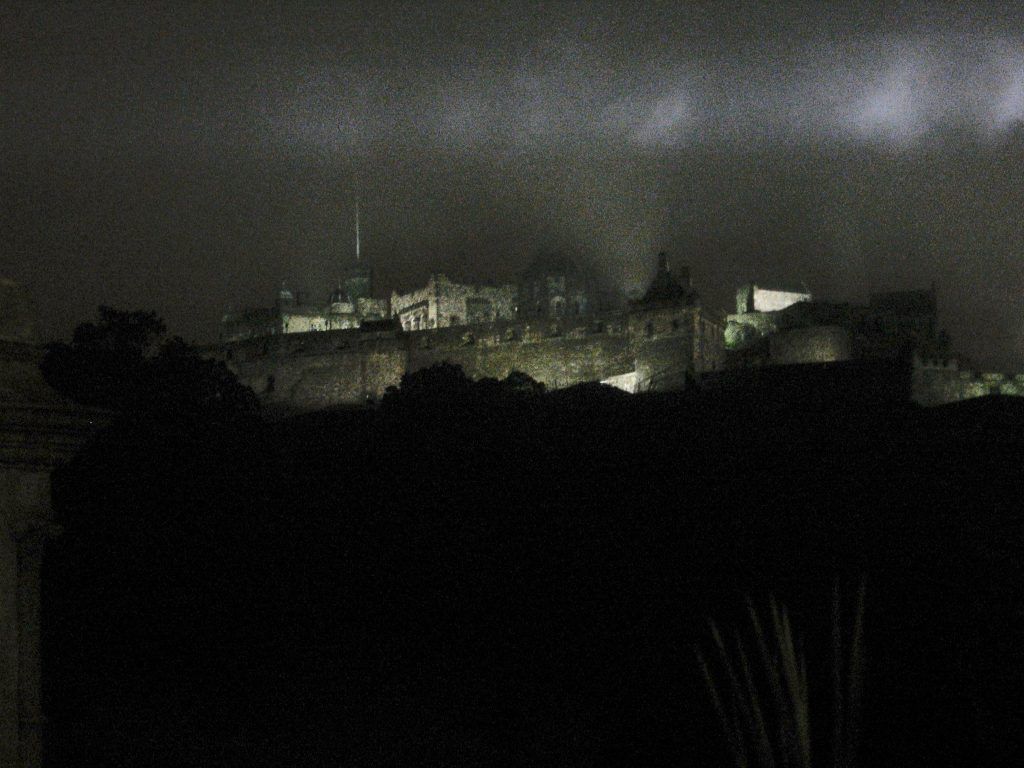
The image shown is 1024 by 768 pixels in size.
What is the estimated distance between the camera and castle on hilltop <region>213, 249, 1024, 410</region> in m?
50.4

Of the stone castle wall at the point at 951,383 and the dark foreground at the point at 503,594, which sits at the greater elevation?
the stone castle wall at the point at 951,383

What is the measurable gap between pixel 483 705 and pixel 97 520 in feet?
35.4

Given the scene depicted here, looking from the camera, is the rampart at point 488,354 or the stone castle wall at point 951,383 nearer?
the stone castle wall at point 951,383

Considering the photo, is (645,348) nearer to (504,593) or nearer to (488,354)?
(488,354)

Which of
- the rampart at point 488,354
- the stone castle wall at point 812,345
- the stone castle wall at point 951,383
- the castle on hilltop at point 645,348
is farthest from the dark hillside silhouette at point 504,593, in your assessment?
the rampart at point 488,354

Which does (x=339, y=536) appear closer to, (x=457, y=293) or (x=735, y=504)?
(x=735, y=504)

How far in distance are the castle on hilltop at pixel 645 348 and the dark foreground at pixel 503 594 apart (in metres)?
15.5

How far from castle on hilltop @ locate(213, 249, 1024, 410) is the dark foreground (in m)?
15.5

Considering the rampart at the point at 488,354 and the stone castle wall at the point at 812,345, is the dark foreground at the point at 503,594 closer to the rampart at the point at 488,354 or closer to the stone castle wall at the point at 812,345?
the stone castle wall at the point at 812,345

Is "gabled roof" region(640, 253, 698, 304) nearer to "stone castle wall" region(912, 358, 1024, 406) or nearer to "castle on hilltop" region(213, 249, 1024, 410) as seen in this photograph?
"castle on hilltop" region(213, 249, 1024, 410)

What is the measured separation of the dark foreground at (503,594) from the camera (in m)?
23.1

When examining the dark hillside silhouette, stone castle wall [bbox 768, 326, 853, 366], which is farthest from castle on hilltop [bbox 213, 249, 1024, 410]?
the dark hillside silhouette

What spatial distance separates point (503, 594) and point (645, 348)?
30.8 meters

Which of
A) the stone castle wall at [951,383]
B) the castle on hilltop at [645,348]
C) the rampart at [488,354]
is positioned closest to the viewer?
the stone castle wall at [951,383]
